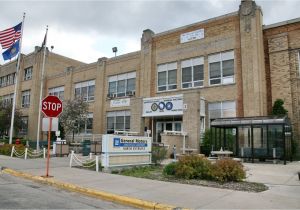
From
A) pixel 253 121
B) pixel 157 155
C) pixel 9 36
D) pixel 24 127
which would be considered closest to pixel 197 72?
pixel 253 121

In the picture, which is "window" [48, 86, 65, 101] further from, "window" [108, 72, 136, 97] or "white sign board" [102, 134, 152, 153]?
"white sign board" [102, 134, 152, 153]

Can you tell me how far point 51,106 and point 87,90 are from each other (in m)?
25.3

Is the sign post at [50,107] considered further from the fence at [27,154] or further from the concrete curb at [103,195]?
the fence at [27,154]

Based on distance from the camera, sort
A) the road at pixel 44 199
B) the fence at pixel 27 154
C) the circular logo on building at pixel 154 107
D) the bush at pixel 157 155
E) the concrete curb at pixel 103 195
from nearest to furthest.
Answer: the road at pixel 44 199 < the concrete curb at pixel 103 195 < the bush at pixel 157 155 < the fence at pixel 27 154 < the circular logo on building at pixel 154 107

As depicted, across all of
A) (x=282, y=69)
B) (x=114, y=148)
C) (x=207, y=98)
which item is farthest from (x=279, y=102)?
(x=114, y=148)

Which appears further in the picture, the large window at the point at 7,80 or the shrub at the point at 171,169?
the large window at the point at 7,80

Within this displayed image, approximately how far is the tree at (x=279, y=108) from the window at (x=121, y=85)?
14.1 meters

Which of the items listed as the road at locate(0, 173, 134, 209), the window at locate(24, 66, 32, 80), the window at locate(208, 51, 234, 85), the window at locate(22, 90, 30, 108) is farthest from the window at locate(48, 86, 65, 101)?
the road at locate(0, 173, 134, 209)

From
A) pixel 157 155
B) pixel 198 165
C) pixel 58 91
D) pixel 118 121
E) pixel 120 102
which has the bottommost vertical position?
pixel 198 165

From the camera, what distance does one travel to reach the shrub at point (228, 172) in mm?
11297

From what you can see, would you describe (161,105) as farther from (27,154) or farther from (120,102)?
(27,154)

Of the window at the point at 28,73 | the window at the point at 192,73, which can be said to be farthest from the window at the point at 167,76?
the window at the point at 28,73

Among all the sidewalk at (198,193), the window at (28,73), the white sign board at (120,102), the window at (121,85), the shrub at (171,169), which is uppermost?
the window at (28,73)

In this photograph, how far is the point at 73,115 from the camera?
32.4 metres
